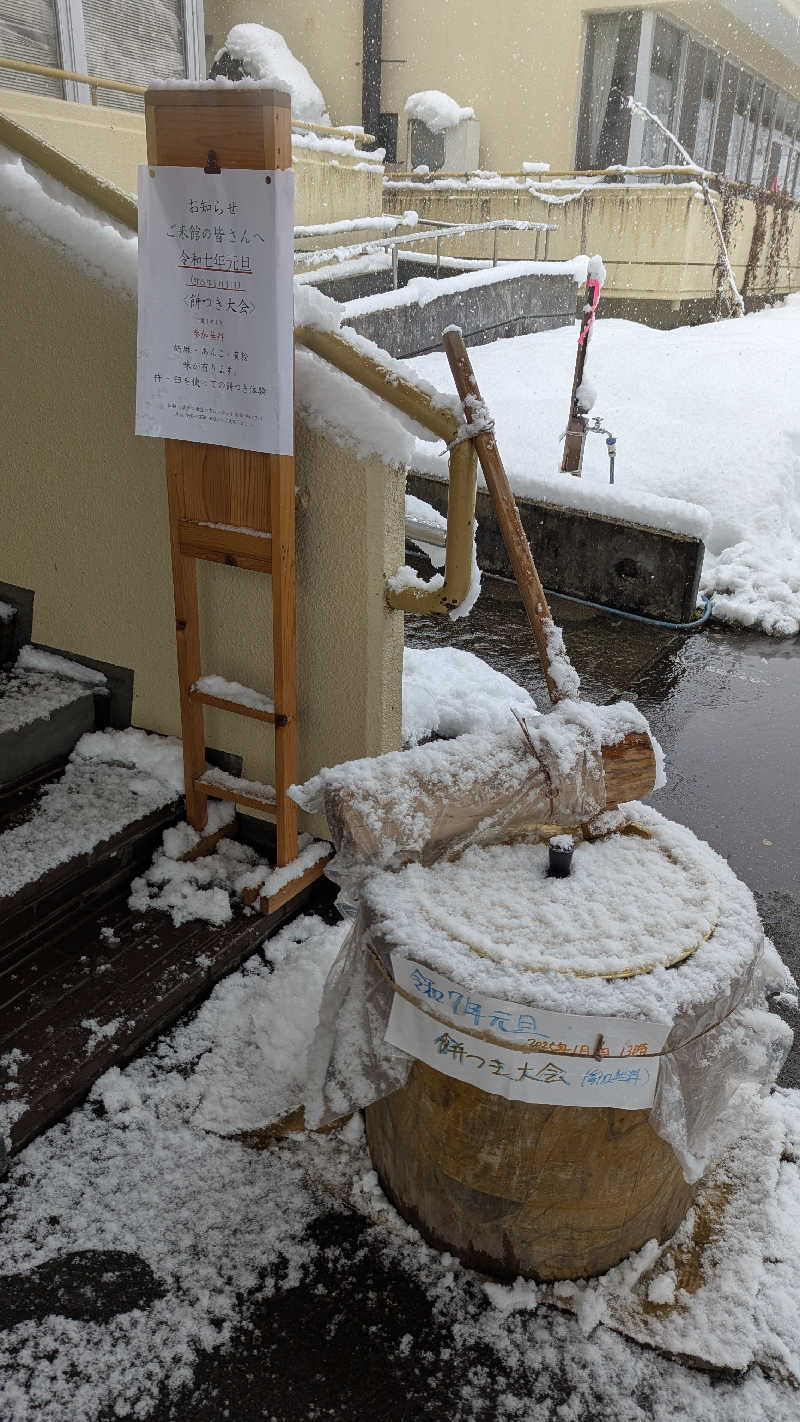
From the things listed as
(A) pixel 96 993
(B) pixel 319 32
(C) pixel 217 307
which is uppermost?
(B) pixel 319 32

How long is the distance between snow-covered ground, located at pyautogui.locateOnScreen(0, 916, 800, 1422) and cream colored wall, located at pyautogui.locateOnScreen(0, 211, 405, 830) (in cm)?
121

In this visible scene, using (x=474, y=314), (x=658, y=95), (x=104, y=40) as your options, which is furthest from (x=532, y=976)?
(x=658, y=95)

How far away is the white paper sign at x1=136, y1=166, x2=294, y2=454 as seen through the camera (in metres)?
2.57

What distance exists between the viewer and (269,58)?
1919 centimetres

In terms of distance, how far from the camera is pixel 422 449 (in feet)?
25.7

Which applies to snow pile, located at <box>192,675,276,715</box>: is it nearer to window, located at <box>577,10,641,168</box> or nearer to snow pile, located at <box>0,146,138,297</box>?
snow pile, located at <box>0,146,138,297</box>

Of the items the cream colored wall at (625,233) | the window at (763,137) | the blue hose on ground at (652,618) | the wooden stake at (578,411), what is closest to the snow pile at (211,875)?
the blue hose on ground at (652,618)

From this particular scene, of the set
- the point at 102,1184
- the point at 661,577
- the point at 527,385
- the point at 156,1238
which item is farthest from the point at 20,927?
the point at 527,385

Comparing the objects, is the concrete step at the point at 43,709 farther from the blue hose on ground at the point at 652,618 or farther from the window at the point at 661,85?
the window at the point at 661,85

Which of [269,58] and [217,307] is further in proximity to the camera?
[269,58]

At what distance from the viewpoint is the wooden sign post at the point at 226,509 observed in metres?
2.54

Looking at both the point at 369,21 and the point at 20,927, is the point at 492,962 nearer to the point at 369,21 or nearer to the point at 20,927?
the point at 20,927

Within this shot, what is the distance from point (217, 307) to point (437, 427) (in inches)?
29.4

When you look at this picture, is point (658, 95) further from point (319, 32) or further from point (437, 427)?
point (437, 427)
